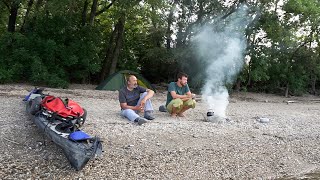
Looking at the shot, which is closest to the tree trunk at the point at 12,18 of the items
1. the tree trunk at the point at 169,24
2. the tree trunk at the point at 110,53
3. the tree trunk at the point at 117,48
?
the tree trunk at the point at 110,53

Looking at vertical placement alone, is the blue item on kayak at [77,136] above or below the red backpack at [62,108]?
below

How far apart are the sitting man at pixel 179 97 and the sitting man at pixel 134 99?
22.1 inches

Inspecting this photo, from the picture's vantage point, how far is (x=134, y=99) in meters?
7.27

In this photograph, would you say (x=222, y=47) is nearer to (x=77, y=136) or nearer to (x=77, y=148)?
(x=77, y=136)

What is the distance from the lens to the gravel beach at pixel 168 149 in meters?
4.39

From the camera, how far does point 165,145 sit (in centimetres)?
551

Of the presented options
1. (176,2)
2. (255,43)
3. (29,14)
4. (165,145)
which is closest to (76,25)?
(29,14)

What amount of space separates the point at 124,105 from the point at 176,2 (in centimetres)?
811

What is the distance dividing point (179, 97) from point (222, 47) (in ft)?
20.7

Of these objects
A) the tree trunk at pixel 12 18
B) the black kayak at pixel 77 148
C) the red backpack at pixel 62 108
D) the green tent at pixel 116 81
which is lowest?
the black kayak at pixel 77 148

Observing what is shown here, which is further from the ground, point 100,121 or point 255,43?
point 255,43

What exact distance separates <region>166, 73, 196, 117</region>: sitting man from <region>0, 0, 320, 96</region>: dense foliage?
221 inches

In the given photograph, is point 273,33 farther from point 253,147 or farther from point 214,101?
point 253,147

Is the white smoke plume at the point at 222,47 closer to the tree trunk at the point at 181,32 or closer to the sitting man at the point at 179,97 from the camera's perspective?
the tree trunk at the point at 181,32
